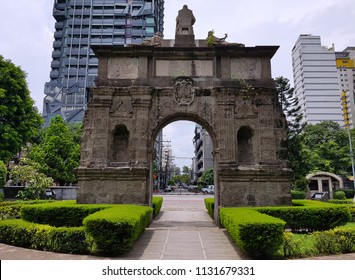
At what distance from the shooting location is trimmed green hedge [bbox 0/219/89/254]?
718 cm

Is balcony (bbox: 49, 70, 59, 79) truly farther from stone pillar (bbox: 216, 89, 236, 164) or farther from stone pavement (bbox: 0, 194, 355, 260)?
stone pavement (bbox: 0, 194, 355, 260)

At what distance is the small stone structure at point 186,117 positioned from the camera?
11.6 m

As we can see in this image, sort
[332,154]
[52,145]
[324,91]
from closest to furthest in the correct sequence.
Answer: [52,145] < [332,154] < [324,91]

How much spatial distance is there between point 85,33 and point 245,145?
65.7 meters

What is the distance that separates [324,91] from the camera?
271 feet

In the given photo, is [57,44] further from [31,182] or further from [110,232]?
[110,232]

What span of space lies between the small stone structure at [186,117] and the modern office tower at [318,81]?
257 ft

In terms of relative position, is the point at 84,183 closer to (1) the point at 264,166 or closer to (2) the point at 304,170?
(1) the point at 264,166

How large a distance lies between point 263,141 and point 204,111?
2.93 meters

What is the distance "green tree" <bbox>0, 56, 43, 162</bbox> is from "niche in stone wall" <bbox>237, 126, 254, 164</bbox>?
17.3 meters

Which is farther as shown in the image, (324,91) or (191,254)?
(324,91)

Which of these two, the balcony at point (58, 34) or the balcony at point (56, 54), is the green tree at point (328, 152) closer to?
the balcony at point (56, 54)

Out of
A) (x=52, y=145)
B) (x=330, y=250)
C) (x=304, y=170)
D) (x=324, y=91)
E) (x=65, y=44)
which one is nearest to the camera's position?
(x=330, y=250)

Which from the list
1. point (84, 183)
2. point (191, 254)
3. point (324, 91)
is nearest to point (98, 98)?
point (84, 183)
